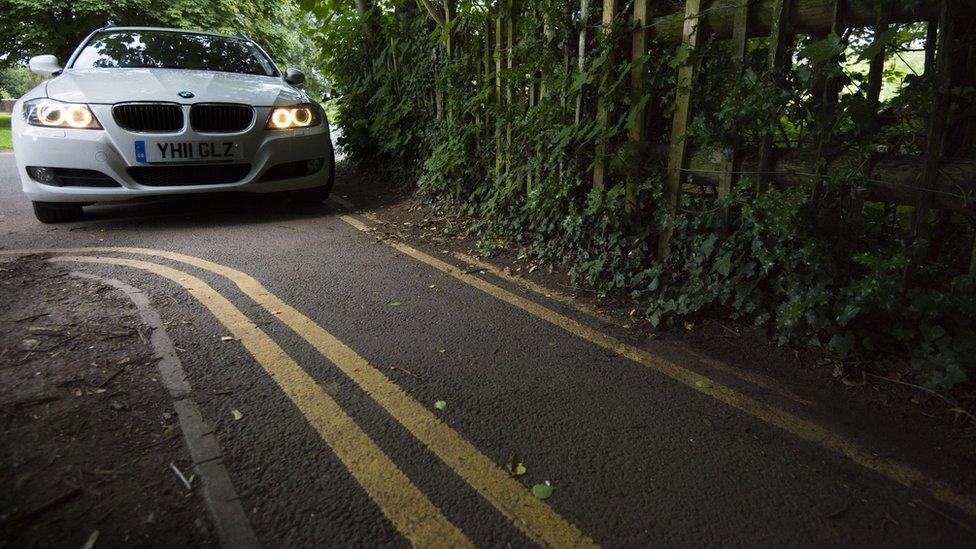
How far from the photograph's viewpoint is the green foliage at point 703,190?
8.26 ft

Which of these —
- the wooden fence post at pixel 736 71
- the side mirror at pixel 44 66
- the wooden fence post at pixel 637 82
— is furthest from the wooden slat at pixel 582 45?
the side mirror at pixel 44 66

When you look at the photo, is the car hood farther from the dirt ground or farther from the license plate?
the dirt ground

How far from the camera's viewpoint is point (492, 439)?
222cm

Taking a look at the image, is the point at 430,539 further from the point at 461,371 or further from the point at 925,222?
the point at 925,222

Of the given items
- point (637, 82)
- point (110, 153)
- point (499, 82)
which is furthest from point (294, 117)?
point (637, 82)

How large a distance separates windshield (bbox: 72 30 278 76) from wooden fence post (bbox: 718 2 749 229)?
4996 millimetres

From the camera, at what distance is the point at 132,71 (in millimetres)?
5301

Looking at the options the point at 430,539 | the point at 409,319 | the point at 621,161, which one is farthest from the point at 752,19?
the point at 430,539

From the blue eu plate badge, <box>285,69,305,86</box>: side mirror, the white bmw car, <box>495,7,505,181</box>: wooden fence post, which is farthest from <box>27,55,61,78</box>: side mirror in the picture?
<box>495,7,505,181</box>: wooden fence post

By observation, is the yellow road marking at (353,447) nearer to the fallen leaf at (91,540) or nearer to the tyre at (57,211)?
the fallen leaf at (91,540)

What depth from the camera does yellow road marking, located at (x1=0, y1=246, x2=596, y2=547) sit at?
1.78 meters

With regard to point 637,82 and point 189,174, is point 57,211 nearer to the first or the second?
point 189,174

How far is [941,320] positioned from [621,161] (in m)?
1.93

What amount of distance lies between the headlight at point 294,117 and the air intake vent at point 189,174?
1.63 ft
